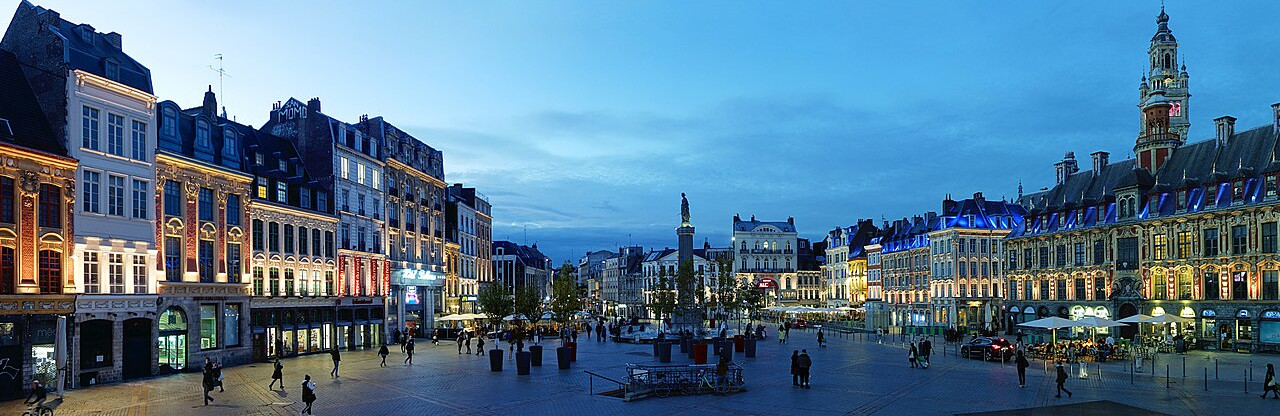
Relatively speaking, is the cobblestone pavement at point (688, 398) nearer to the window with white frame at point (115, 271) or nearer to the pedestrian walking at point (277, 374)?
the pedestrian walking at point (277, 374)

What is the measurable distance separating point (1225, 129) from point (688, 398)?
48.5 meters

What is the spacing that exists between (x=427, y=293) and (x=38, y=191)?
137ft

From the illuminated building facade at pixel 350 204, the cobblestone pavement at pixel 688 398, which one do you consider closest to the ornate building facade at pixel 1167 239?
the cobblestone pavement at pixel 688 398

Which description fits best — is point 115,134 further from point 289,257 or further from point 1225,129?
point 1225,129

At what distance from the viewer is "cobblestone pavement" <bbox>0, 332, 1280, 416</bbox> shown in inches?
1109

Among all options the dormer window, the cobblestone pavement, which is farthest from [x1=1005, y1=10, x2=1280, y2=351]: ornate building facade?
the dormer window

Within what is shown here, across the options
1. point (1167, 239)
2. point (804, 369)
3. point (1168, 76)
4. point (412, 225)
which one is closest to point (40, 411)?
point (804, 369)

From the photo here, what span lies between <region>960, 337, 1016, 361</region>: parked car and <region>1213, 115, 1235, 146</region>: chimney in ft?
83.9

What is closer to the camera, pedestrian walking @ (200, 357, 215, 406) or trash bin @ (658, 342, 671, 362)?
pedestrian walking @ (200, 357, 215, 406)

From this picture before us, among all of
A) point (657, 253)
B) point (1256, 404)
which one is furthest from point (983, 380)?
point (657, 253)

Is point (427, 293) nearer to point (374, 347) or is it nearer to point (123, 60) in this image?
point (374, 347)

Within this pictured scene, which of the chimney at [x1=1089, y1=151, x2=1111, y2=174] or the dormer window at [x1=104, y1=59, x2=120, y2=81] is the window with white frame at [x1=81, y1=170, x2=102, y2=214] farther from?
the chimney at [x1=1089, y1=151, x2=1111, y2=174]

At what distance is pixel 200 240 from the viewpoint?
147 feet

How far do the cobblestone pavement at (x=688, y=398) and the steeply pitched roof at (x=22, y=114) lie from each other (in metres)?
9.42
